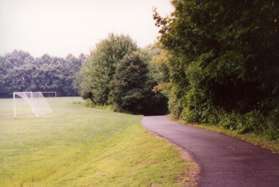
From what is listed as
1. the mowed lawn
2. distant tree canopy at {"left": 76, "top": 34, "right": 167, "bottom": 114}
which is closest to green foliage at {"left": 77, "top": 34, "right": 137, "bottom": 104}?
distant tree canopy at {"left": 76, "top": 34, "right": 167, "bottom": 114}

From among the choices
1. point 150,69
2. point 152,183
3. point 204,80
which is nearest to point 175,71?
point 204,80

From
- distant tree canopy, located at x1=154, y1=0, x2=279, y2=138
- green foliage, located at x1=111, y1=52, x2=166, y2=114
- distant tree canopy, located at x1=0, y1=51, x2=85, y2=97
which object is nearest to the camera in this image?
distant tree canopy, located at x1=154, y1=0, x2=279, y2=138

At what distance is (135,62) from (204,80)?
24.5 metres

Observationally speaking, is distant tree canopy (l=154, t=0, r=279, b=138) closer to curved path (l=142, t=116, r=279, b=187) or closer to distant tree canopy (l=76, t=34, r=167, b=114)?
curved path (l=142, t=116, r=279, b=187)

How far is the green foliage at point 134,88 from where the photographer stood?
42.2 meters

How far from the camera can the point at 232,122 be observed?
18859mm

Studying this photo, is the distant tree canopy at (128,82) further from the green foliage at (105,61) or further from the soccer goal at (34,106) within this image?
the soccer goal at (34,106)

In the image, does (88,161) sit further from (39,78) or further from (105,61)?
(39,78)

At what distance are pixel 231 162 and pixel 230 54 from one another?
5946mm

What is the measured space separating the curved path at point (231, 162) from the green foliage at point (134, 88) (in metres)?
25.5

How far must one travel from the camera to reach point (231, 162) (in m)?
11.3

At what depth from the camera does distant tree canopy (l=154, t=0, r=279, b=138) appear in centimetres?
1468

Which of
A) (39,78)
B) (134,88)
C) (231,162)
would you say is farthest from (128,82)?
(39,78)

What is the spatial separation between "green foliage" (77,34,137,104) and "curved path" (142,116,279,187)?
33.1 meters
